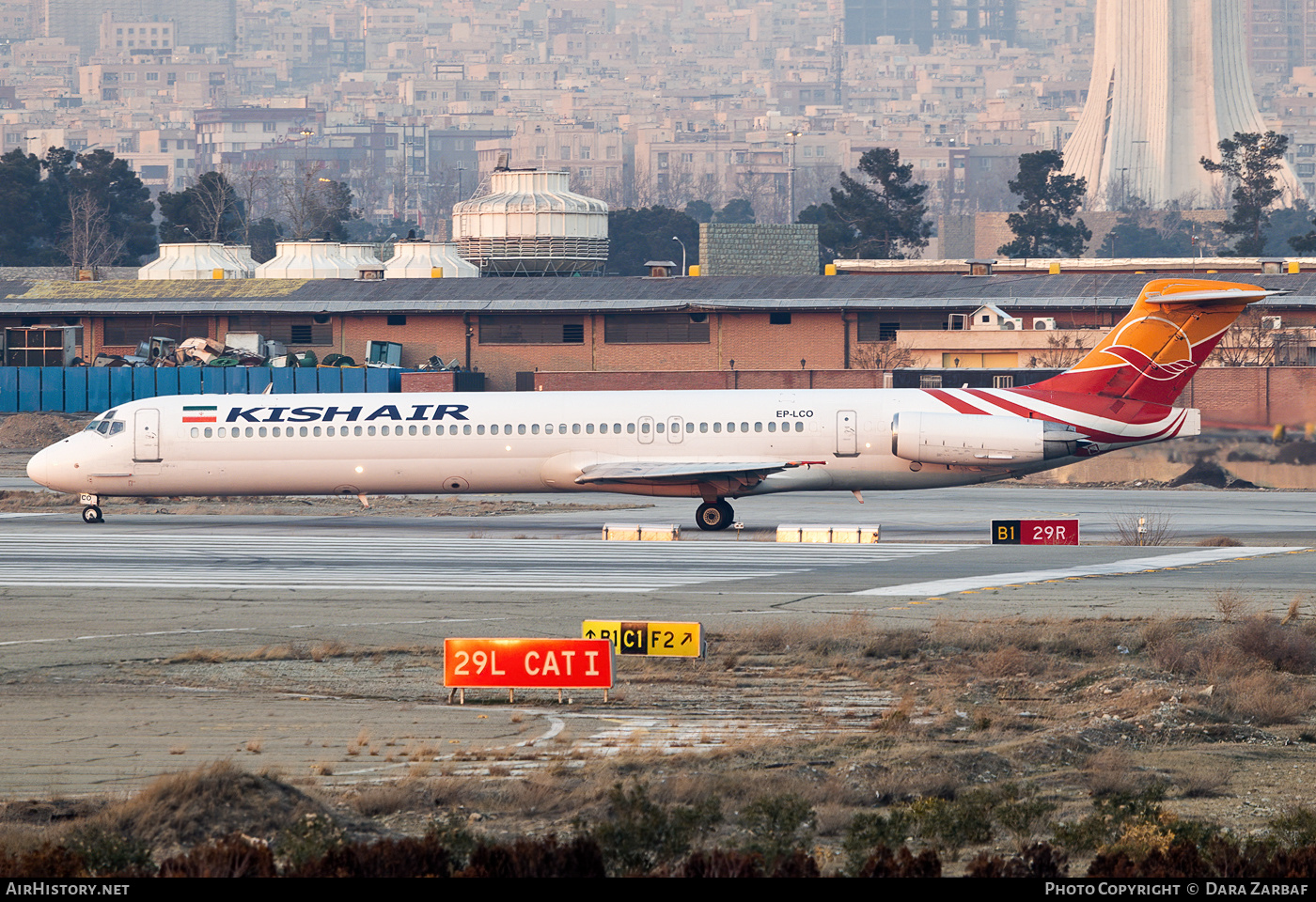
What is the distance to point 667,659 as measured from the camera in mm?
21688

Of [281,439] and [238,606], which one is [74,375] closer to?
[281,439]

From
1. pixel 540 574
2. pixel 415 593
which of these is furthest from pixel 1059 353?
pixel 415 593

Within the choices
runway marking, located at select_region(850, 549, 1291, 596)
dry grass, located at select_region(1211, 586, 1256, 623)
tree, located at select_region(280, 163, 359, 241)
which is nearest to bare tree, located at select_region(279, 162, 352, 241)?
tree, located at select_region(280, 163, 359, 241)

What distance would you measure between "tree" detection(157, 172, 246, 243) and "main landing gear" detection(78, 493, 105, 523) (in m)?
91.7

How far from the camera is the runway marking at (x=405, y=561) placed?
2931cm

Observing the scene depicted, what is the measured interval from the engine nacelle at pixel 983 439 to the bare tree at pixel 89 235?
99164 millimetres

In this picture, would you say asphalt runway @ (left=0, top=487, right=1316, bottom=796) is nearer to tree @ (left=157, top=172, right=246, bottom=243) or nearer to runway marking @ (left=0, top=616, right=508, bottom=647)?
runway marking @ (left=0, top=616, right=508, bottom=647)

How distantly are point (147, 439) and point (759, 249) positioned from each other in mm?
69276

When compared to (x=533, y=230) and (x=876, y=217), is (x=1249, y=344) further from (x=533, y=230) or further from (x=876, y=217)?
(x=876, y=217)

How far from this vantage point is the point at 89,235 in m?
131

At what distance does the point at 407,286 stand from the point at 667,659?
58.8 metres

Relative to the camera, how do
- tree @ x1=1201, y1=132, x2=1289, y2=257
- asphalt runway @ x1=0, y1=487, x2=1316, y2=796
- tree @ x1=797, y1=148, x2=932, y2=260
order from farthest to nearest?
tree @ x1=797, y1=148, x2=932, y2=260, tree @ x1=1201, y1=132, x2=1289, y2=257, asphalt runway @ x1=0, y1=487, x2=1316, y2=796

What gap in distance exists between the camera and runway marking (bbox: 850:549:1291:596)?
2775 centimetres

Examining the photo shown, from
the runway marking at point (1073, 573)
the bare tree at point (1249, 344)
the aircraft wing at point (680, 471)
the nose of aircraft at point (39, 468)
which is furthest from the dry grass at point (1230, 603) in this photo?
the bare tree at point (1249, 344)
